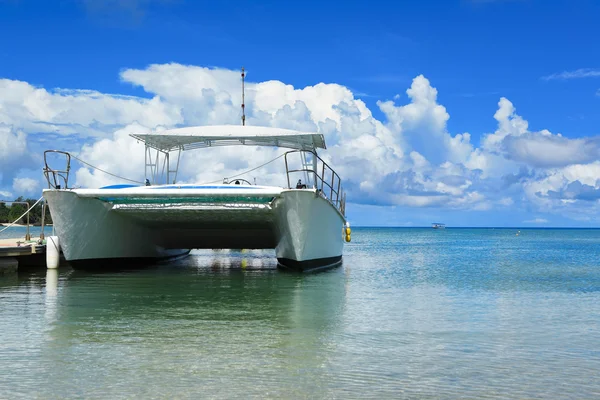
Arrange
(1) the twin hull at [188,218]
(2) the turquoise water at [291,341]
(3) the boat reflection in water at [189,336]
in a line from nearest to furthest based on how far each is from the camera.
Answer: (2) the turquoise water at [291,341] → (3) the boat reflection in water at [189,336] → (1) the twin hull at [188,218]

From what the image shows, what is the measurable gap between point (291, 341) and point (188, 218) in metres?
10.2

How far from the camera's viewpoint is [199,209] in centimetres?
1591

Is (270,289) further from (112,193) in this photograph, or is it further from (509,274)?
(509,274)

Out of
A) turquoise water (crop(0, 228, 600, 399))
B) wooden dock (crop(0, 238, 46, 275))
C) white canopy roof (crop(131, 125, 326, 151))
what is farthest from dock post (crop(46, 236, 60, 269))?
white canopy roof (crop(131, 125, 326, 151))

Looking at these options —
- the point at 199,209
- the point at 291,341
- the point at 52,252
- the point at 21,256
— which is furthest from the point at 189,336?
the point at 21,256

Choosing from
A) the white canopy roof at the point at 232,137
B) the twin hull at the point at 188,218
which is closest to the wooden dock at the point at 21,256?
the twin hull at the point at 188,218

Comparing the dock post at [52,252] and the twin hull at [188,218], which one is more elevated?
the twin hull at [188,218]

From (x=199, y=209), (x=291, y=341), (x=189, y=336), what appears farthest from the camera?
(x=199, y=209)

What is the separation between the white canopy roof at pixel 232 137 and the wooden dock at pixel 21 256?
4247 mm

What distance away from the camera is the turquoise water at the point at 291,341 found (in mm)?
5805

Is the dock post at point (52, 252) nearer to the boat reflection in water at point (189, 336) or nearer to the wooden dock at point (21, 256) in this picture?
the wooden dock at point (21, 256)

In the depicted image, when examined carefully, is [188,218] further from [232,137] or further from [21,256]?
[21,256]

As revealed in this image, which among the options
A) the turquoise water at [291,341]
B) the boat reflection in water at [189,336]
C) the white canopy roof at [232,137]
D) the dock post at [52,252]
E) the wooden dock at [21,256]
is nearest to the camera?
the turquoise water at [291,341]

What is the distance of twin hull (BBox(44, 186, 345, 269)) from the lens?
1492cm
